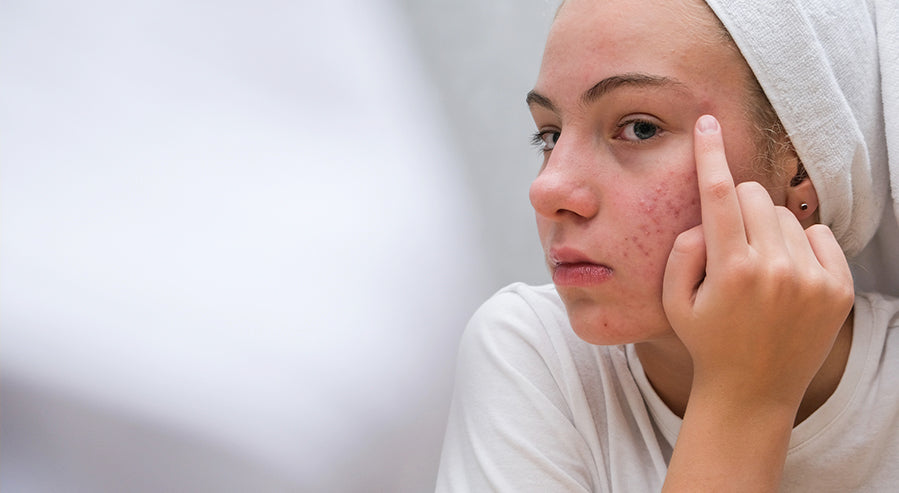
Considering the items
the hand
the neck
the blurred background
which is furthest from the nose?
the blurred background

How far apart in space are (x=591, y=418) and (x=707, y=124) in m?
0.38

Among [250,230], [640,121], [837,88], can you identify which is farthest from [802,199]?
[250,230]

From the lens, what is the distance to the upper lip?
919mm

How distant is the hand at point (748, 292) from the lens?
2.78ft

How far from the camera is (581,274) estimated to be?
36.4 inches

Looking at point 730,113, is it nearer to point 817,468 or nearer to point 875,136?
point 875,136

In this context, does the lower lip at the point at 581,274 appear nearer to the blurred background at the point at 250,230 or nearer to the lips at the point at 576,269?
the lips at the point at 576,269

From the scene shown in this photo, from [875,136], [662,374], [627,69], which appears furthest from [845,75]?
[662,374]

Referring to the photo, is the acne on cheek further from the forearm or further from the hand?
the forearm

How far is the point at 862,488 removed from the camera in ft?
3.34

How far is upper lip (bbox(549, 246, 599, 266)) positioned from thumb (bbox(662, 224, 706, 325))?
Result: 82 millimetres

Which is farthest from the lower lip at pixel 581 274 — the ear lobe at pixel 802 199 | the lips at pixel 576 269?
the ear lobe at pixel 802 199

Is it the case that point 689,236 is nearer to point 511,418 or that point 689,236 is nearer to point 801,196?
point 801,196

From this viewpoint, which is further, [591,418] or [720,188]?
[591,418]
